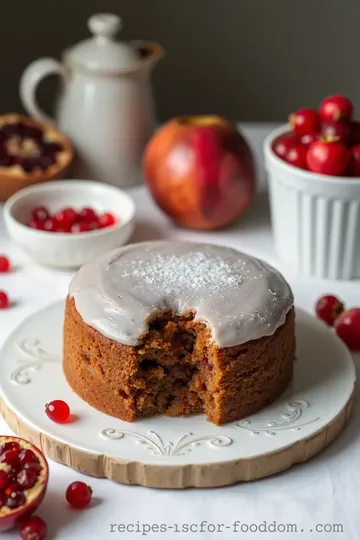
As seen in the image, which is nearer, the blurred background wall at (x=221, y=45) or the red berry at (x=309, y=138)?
the red berry at (x=309, y=138)

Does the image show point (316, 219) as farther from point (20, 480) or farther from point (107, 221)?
point (20, 480)

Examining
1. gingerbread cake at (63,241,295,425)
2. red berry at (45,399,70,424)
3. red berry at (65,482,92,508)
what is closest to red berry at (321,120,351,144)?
gingerbread cake at (63,241,295,425)

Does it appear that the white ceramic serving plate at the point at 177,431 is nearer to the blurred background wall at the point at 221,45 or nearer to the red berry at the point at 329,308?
the red berry at the point at 329,308

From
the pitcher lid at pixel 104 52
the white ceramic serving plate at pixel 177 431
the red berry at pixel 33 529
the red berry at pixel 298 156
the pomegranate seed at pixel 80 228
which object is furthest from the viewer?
the pitcher lid at pixel 104 52

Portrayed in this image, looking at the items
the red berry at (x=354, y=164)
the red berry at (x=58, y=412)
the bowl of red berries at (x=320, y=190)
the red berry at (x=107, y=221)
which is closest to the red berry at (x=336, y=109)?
Answer: the bowl of red berries at (x=320, y=190)

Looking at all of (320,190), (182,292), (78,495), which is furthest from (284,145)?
(78,495)
